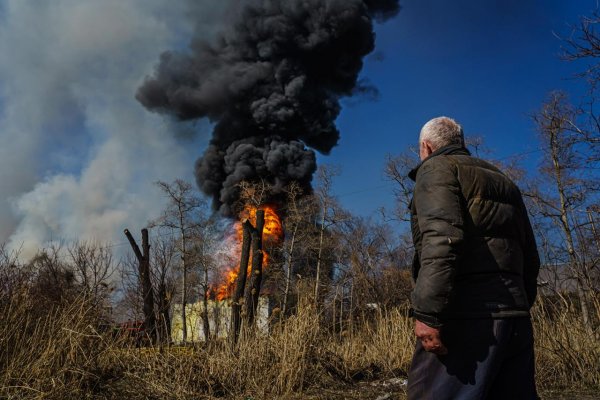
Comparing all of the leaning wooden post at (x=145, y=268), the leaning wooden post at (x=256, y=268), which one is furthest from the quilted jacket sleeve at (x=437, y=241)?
the leaning wooden post at (x=256, y=268)

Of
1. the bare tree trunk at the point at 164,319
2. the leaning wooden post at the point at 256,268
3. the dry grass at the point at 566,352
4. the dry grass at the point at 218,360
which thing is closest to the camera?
the dry grass at the point at 218,360

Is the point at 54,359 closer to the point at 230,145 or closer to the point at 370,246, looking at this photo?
the point at 370,246

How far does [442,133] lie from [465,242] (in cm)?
68

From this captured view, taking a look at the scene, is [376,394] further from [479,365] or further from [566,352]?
[479,365]

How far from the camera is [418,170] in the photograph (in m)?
2.38

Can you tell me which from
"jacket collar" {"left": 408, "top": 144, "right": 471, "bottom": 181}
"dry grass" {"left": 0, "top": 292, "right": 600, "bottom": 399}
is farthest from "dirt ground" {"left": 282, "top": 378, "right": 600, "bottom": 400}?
"jacket collar" {"left": 408, "top": 144, "right": 471, "bottom": 181}

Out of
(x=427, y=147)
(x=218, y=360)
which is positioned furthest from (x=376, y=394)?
(x=427, y=147)

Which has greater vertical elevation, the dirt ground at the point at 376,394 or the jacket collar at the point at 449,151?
the jacket collar at the point at 449,151

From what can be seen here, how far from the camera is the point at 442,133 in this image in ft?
8.20

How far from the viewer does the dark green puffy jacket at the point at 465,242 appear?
203 cm

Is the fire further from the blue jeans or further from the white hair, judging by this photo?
the blue jeans

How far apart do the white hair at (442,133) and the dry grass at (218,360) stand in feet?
10.7

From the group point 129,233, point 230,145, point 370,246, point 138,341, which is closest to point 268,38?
point 230,145

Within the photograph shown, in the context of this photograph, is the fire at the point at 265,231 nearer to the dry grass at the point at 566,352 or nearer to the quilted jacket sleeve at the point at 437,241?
the dry grass at the point at 566,352
